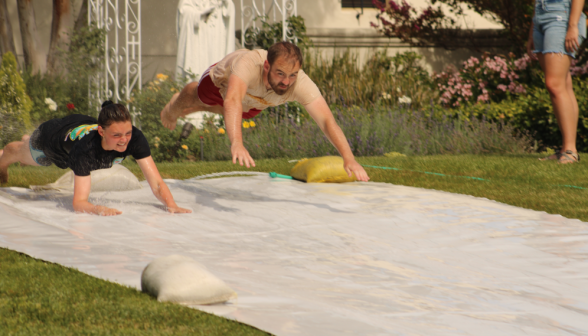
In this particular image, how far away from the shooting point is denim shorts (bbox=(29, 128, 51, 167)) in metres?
4.61

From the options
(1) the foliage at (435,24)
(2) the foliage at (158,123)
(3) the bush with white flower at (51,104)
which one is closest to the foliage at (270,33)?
(2) the foliage at (158,123)

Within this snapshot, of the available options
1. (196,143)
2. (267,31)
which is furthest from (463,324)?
(267,31)

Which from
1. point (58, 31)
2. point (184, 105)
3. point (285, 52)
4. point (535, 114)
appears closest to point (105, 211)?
point (184, 105)

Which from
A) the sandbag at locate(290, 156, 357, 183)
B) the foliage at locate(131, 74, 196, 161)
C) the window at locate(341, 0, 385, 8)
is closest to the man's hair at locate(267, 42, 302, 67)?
the sandbag at locate(290, 156, 357, 183)

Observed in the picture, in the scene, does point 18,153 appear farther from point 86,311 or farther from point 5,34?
point 5,34

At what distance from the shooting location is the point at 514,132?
8703 mm

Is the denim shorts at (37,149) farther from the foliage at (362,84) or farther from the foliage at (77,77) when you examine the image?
the foliage at (362,84)

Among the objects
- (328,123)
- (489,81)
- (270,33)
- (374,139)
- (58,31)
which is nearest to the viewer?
(328,123)

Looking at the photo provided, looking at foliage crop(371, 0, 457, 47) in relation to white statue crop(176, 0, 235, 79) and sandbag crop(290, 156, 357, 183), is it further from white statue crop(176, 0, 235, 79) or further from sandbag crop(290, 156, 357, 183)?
sandbag crop(290, 156, 357, 183)

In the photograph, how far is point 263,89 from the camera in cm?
436

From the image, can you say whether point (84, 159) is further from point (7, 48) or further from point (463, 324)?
point (7, 48)

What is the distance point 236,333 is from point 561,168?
16.2 ft

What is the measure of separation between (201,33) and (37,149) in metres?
5.00

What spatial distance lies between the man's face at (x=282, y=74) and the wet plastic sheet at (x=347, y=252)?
90cm
